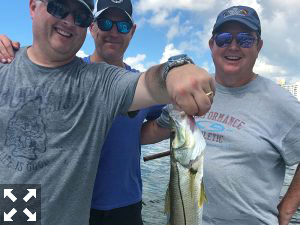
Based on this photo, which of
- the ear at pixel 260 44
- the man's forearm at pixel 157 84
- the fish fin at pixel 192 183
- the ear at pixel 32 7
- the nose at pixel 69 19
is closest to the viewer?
the man's forearm at pixel 157 84

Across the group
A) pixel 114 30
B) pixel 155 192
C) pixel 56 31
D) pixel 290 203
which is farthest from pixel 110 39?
pixel 155 192

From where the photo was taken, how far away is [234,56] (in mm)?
4539

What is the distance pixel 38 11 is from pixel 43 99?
90 centimetres

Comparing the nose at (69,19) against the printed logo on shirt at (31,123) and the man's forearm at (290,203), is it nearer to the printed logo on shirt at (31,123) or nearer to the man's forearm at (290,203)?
the printed logo on shirt at (31,123)

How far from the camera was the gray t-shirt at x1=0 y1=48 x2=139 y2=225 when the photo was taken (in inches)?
124

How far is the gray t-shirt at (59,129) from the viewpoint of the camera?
315 cm

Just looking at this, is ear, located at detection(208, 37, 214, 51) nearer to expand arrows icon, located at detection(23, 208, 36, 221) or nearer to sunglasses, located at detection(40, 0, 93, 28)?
sunglasses, located at detection(40, 0, 93, 28)

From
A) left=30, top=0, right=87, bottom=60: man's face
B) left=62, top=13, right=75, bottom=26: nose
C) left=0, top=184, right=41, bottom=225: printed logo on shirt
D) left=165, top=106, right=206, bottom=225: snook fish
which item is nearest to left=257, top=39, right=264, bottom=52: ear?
left=165, top=106, right=206, bottom=225: snook fish

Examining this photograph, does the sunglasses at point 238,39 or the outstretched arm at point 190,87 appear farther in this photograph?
the sunglasses at point 238,39

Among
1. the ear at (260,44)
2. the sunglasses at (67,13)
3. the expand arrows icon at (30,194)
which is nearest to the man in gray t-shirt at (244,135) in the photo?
the ear at (260,44)

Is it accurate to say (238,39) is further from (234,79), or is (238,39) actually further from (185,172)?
(185,172)

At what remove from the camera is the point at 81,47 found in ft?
11.7

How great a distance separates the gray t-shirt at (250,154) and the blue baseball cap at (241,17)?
2.88 feet

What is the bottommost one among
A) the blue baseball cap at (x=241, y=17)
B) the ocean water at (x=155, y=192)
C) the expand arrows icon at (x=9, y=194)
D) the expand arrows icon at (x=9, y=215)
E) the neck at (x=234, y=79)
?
the ocean water at (x=155, y=192)
